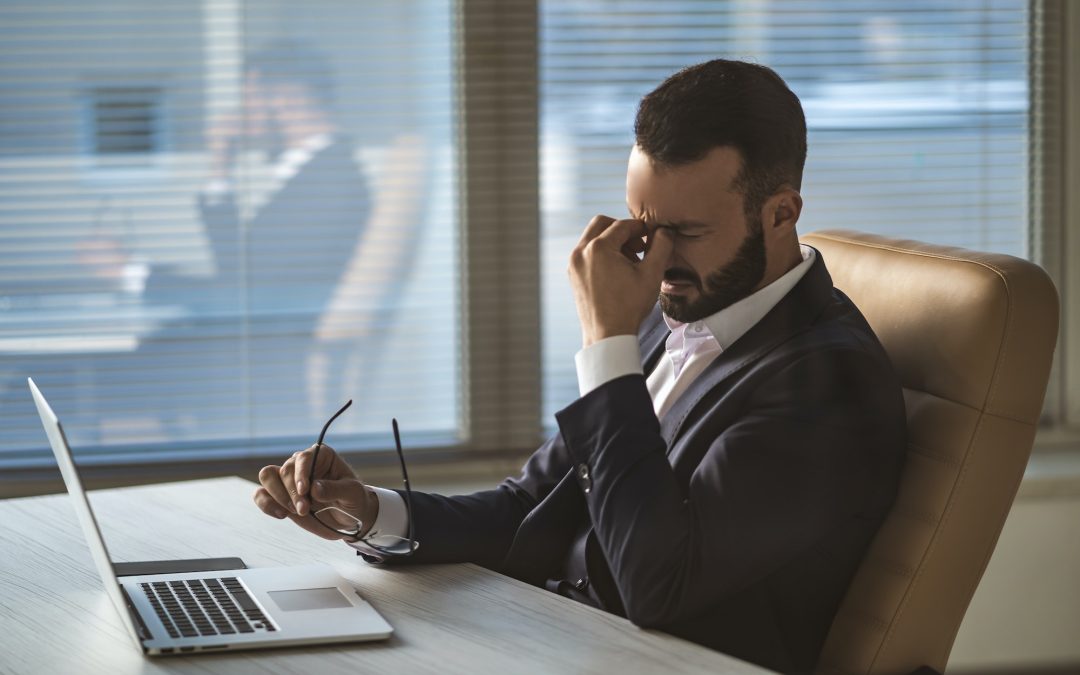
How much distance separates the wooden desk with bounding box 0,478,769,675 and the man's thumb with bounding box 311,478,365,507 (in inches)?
3.0

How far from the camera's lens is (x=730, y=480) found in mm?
1381

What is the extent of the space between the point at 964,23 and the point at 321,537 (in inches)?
92.8

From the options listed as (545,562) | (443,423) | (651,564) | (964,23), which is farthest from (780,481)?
(964,23)

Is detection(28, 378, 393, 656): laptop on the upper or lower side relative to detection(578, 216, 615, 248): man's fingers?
lower

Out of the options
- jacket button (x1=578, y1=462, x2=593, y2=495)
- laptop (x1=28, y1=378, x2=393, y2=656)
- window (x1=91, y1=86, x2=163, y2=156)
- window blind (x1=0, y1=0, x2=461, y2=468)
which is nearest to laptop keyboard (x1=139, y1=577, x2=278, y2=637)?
laptop (x1=28, y1=378, x2=393, y2=656)

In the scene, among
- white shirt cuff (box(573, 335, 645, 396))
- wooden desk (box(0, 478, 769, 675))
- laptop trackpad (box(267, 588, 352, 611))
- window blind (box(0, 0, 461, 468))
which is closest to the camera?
wooden desk (box(0, 478, 769, 675))

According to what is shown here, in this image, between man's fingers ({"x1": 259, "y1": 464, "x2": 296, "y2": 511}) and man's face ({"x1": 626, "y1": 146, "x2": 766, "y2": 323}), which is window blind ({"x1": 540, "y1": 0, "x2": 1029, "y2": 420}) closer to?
man's face ({"x1": 626, "y1": 146, "x2": 766, "y2": 323})

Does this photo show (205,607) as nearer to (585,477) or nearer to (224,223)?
(585,477)

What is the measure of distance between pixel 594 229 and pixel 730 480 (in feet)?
1.37

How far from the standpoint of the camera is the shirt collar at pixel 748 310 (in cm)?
160

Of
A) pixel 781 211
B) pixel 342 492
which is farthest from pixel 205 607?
pixel 781 211

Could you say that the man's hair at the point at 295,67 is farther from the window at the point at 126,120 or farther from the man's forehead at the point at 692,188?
the man's forehead at the point at 692,188

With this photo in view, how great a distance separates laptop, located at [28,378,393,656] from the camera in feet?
3.98

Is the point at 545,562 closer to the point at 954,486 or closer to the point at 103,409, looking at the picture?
the point at 954,486
